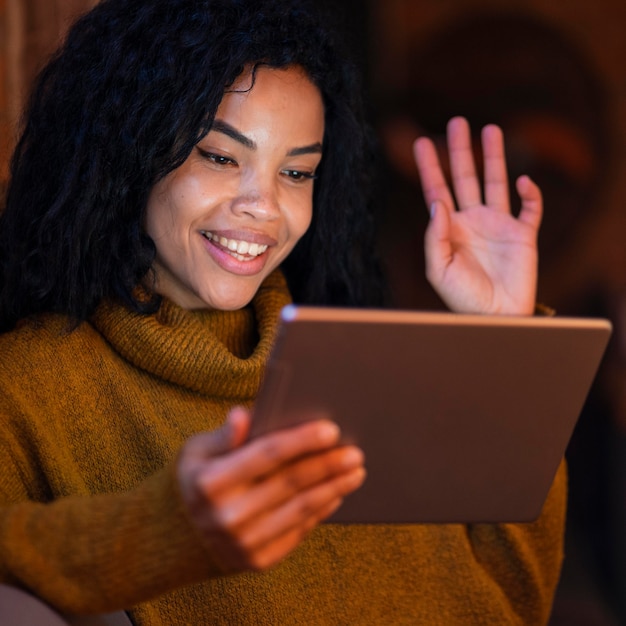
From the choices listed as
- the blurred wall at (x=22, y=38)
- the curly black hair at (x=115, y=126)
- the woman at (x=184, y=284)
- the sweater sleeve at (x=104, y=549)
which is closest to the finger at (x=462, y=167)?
the woman at (x=184, y=284)

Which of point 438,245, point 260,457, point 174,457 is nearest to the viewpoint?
point 260,457

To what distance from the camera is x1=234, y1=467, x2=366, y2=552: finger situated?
2.70 feet

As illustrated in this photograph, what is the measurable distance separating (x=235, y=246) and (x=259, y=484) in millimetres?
531

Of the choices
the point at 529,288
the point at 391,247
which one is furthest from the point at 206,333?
the point at 391,247

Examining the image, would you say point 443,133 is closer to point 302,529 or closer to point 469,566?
point 469,566

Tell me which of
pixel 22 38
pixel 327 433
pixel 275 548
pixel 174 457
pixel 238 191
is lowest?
pixel 174 457

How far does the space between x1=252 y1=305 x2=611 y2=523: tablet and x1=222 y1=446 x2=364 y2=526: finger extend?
0.04 meters

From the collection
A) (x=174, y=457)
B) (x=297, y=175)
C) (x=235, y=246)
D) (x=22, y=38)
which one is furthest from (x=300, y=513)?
(x=22, y=38)

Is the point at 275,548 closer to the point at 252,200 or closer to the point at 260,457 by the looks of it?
the point at 260,457

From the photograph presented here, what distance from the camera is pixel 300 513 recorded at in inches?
33.4

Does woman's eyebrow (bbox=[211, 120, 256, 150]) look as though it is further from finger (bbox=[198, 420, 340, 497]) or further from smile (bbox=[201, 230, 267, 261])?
finger (bbox=[198, 420, 340, 497])

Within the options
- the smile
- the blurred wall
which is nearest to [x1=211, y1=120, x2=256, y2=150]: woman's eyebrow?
the smile

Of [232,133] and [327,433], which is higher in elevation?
[232,133]

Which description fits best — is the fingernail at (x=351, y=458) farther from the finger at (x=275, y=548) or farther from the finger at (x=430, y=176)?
the finger at (x=430, y=176)
